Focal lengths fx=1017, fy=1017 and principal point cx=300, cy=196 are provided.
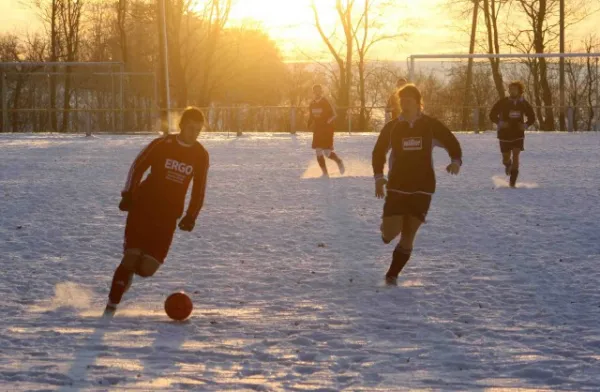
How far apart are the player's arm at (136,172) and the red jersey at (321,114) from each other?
12497mm

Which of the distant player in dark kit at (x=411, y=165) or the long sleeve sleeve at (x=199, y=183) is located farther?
the distant player in dark kit at (x=411, y=165)

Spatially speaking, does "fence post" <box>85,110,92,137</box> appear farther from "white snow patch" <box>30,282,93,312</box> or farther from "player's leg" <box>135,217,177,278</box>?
"player's leg" <box>135,217,177,278</box>

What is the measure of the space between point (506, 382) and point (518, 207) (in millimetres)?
8824

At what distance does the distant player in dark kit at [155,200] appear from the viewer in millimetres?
7117

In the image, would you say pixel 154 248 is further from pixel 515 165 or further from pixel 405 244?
pixel 515 165

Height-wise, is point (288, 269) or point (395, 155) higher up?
point (395, 155)

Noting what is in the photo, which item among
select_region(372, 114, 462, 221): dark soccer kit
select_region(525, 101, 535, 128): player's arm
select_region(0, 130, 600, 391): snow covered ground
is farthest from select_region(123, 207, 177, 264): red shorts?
select_region(525, 101, 535, 128): player's arm

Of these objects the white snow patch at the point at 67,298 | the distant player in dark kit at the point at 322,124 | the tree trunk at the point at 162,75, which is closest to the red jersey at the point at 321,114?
the distant player in dark kit at the point at 322,124

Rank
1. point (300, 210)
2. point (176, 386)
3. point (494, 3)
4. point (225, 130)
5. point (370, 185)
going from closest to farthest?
point (176, 386) → point (300, 210) → point (370, 185) → point (225, 130) → point (494, 3)

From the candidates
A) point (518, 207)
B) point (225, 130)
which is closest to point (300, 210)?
point (518, 207)

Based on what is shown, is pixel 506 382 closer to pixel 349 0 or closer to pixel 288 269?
pixel 288 269

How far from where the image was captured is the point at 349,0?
5278 centimetres

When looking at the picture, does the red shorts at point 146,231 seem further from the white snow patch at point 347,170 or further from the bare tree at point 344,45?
the bare tree at point 344,45

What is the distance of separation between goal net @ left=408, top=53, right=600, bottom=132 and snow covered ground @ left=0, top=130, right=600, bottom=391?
23.3 meters
